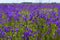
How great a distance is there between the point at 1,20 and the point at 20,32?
1.14ft

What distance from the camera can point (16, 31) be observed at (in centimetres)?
145

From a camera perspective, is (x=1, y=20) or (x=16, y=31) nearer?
(x=16, y=31)

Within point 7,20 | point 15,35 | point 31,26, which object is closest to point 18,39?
point 15,35

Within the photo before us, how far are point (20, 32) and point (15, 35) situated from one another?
0.18ft

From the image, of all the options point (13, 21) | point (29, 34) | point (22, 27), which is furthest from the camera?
point (13, 21)

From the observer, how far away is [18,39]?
A: 4.71ft

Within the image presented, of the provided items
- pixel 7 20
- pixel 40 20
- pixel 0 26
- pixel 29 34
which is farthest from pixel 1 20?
pixel 29 34

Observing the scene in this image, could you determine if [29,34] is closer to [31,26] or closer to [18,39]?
[18,39]

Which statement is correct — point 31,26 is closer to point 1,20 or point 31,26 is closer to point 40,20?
point 40,20

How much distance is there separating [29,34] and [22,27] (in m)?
0.16

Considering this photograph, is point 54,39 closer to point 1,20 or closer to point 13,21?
point 13,21

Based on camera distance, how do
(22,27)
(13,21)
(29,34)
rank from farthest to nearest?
(13,21) → (22,27) → (29,34)

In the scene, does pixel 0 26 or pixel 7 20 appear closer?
pixel 0 26

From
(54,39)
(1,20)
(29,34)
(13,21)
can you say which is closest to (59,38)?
(54,39)
